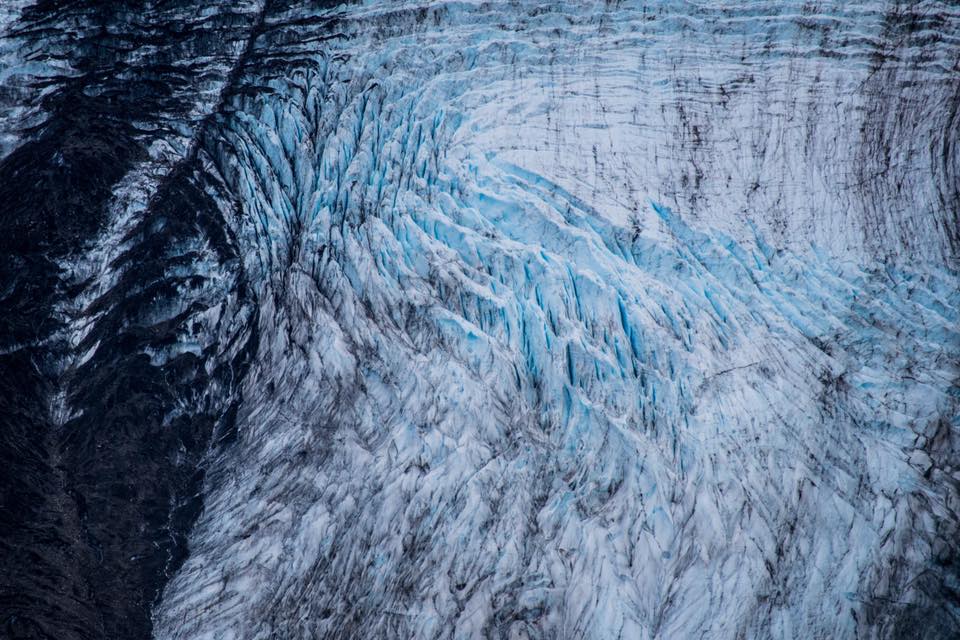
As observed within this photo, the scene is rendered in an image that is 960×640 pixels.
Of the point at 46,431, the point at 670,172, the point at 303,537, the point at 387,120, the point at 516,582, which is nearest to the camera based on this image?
the point at 516,582

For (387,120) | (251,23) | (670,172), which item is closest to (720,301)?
(670,172)

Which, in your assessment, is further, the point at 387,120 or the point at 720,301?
the point at 387,120

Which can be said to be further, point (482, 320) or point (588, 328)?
point (482, 320)

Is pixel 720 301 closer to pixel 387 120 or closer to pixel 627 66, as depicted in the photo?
pixel 627 66

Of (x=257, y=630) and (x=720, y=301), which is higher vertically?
(x=720, y=301)
